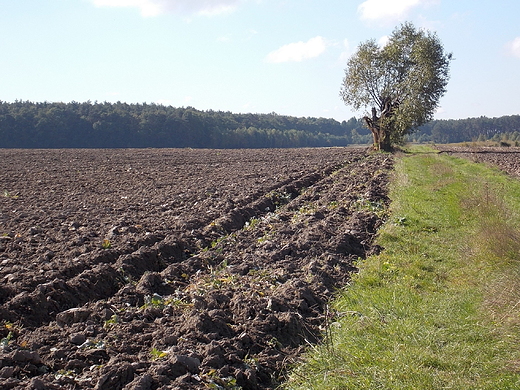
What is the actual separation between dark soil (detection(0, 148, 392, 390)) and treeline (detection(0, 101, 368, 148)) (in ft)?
250

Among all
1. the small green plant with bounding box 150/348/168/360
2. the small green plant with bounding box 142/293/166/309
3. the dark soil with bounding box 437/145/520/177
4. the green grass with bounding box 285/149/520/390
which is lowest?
the small green plant with bounding box 150/348/168/360

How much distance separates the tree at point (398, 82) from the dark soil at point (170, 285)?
30.9 meters

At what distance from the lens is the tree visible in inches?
1796

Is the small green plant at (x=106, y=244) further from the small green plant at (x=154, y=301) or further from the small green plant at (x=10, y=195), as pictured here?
the small green plant at (x=10, y=195)

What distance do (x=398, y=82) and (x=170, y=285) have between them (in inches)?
1766

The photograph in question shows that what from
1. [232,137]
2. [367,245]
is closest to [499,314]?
[367,245]

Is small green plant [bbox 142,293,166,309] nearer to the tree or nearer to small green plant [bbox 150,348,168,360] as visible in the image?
small green plant [bbox 150,348,168,360]

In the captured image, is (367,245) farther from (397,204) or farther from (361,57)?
(361,57)

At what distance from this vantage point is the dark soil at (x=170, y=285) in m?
5.79

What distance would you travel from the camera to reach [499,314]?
669cm

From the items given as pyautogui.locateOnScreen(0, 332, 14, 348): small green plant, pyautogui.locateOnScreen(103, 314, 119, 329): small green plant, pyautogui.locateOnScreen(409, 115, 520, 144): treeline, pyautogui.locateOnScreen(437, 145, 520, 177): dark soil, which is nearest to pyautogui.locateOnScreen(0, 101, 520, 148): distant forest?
pyautogui.locateOnScreen(437, 145, 520, 177): dark soil

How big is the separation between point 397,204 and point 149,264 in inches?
325

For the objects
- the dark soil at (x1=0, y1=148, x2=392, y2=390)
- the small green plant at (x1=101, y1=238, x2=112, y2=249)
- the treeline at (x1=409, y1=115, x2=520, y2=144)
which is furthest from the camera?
the treeline at (x1=409, y1=115, x2=520, y2=144)

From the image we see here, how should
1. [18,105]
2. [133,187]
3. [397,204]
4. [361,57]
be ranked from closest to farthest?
[397,204]
[133,187]
[361,57]
[18,105]
